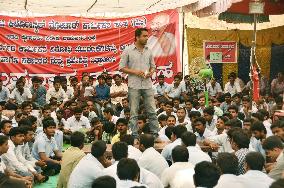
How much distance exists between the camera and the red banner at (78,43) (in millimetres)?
13758

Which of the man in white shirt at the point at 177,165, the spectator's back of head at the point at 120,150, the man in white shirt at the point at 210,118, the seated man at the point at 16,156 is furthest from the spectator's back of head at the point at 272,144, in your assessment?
the seated man at the point at 16,156

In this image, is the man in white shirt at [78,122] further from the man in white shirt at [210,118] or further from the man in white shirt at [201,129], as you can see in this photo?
the man in white shirt at [201,129]

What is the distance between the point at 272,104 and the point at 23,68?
6732mm

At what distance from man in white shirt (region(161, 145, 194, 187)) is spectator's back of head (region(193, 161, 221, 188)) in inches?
26.9

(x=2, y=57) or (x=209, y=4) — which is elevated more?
(x=209, y=4)

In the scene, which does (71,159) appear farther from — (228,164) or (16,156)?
(228,164)

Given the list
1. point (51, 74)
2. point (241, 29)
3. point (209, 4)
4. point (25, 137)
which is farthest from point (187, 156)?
point (241, 29)

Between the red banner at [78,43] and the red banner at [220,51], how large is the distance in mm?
1234

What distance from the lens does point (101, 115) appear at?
36.9 feet

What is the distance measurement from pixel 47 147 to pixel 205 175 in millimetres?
4327

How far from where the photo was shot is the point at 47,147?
319 inches

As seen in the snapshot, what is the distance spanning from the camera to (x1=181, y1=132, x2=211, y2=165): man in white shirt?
557 centimetres

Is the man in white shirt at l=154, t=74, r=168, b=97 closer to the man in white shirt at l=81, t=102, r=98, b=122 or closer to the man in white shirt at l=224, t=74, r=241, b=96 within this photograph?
the man in white shirt at l=224, t=74, r=241, b=96

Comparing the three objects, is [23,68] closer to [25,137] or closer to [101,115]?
[101,115]
